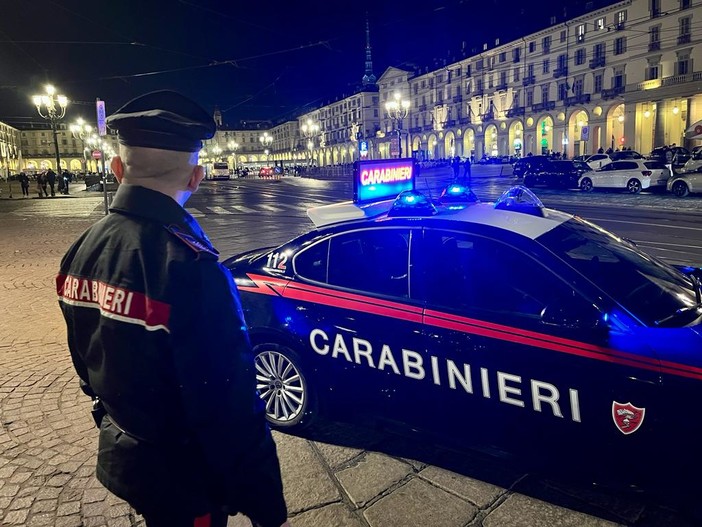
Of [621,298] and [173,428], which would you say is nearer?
[173,428]

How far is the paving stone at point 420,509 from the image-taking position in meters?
2.77

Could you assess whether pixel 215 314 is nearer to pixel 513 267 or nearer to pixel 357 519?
pixel 357 519

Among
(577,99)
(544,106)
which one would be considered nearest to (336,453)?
(577,99)

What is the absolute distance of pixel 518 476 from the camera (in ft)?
10.3

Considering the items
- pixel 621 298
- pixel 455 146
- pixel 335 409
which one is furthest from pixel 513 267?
pixel 455 146

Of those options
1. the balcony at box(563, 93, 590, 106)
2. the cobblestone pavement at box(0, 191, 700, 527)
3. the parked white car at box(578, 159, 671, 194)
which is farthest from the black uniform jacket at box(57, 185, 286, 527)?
the balcony at box(563, 93, 590, 106)

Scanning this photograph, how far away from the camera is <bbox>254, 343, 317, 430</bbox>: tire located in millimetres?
3664

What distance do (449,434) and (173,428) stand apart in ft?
6.58

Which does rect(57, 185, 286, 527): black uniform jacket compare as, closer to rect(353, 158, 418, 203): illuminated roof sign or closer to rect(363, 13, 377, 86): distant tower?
rect(353, 158, 418, 203): illuminated roof sign

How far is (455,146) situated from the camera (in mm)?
91625

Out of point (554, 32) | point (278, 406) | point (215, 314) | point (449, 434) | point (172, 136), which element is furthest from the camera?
point (554, 32)

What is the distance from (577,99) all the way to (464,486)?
70466 millimetres

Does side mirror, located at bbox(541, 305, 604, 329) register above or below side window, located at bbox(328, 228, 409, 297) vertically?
below

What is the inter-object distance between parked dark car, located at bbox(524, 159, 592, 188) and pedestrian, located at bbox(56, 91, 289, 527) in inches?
1172
